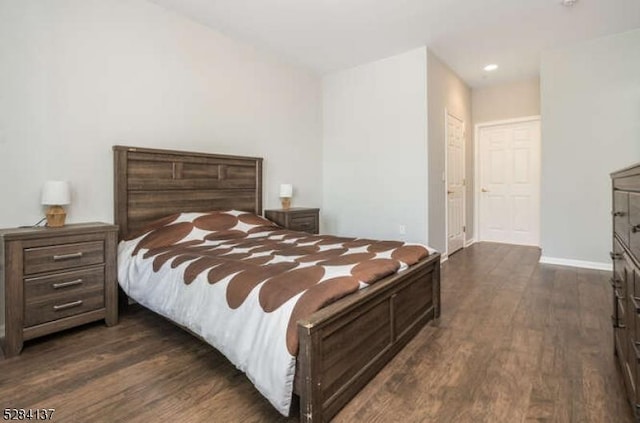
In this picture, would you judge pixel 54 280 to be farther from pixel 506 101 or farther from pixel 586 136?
pixel 506 101

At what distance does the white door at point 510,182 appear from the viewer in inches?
201

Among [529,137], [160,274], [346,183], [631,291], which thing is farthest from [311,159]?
[631,291]

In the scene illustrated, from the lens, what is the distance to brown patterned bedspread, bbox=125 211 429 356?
1.42 meters

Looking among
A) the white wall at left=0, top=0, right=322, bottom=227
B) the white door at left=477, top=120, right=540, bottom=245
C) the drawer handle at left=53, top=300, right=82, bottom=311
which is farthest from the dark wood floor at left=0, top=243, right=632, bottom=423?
the white door at left=477, top=120, right=540, bottom=245

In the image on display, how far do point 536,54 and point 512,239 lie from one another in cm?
272

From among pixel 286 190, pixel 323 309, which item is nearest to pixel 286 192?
pixel 286 190

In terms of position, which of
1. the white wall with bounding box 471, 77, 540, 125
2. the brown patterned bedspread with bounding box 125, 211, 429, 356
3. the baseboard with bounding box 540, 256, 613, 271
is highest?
the white wall with bounding box 471, 77, 540, 125

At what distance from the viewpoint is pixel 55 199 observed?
7.19 ft

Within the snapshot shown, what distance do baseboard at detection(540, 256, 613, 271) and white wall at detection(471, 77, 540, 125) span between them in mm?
2252

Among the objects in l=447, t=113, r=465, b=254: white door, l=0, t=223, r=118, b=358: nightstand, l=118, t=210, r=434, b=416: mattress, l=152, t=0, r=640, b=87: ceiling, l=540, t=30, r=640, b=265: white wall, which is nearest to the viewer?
l=118, t=210, r=434, b=416: mattress

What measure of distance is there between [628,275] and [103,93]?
11.0 feet

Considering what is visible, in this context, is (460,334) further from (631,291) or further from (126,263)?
(126,263)

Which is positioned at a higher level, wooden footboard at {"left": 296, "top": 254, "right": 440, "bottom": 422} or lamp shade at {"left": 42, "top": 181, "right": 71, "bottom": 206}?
lamp shade at {"left": 42, "top": 181, "right": 71, "bottom": 206}

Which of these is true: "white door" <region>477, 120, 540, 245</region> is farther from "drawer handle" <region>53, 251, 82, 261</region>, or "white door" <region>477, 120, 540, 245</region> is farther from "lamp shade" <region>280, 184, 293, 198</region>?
"drawer handle" <region>53, 251, 82, 261</region>
